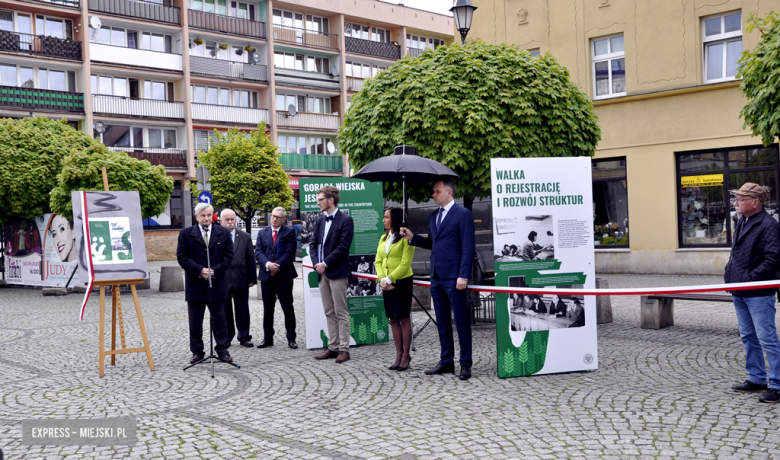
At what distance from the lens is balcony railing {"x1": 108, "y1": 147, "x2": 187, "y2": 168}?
4147cm

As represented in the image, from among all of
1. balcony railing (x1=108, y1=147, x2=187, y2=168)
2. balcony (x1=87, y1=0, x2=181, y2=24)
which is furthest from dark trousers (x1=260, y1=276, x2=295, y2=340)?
balcony (x1=87, y1=0, x2=181, y2=24)

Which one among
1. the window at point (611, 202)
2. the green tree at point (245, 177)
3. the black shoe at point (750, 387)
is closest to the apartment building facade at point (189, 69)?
the green tree at point (245, 177)

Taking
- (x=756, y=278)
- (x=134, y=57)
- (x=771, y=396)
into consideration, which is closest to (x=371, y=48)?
(x=134, y=57)

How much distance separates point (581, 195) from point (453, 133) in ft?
9.77

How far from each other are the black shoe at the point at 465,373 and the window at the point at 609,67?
612 inches

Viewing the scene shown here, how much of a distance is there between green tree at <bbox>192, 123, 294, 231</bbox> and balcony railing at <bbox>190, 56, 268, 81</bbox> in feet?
31.8

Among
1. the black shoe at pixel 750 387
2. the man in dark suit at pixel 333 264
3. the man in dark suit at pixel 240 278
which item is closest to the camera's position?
the black shoe at pixel 750 387

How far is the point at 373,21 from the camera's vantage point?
54219 mm

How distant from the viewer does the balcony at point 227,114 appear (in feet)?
145

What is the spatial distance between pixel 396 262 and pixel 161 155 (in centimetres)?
3696

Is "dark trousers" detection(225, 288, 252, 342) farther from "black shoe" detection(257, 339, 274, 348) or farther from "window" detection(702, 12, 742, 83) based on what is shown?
"window" detection(702, 12, 742, 83)

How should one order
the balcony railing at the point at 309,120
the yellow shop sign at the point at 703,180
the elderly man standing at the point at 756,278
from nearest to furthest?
1. the elderly man standing at the point at 756,278
2. the yellow shop sign at the point at 703,180
3. the balcony railing at the point at 309,120

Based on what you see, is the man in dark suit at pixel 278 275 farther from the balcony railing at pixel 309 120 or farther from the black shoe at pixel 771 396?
the balcony railing at pixel 309 120

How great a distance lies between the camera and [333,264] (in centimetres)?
880
